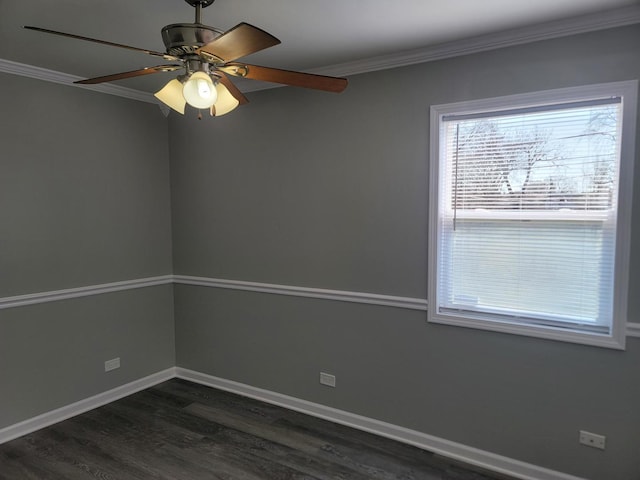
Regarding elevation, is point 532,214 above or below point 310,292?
above

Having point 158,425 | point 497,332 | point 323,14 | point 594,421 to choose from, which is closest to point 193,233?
point 158,425

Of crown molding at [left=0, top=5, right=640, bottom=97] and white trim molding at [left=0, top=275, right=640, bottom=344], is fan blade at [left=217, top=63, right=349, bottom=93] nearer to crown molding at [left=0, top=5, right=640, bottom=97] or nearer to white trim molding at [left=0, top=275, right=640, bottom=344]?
crown molding at [left=0, top=5, right=640, bottom=97]

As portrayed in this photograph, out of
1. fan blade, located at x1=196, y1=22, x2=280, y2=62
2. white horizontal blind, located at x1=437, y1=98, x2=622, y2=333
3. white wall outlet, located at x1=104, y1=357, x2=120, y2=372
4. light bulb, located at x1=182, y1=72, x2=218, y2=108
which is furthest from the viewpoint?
white wall outlet, located at x1=104, y1=357, x2=120, y2=372

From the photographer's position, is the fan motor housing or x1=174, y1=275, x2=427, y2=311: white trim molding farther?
x1=174, y1=275, x2=427, y2=311: white trim molding

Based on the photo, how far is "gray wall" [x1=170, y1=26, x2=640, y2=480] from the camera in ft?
7.29

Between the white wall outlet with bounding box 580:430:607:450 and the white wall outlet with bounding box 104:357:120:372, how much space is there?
3475 mm

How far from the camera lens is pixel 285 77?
1.70 meters

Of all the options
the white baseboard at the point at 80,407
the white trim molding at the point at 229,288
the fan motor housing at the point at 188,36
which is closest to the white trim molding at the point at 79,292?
the white trim molding at the point at 229,288

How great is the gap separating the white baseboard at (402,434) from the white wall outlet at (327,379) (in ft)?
0.62

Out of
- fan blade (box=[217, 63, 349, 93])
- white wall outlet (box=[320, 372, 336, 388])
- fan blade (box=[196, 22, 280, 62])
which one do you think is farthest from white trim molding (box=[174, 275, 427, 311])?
fan blade (box=[196, 22, 280, 62])

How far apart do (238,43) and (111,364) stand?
3.07 meters

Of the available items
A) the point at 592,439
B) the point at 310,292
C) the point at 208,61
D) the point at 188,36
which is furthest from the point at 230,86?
the point at 592,439

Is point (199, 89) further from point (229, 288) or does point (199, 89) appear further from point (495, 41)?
point (229, 288)

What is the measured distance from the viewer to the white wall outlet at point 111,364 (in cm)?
339
